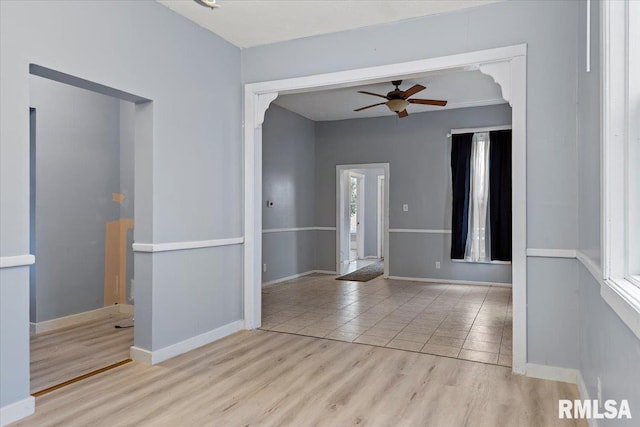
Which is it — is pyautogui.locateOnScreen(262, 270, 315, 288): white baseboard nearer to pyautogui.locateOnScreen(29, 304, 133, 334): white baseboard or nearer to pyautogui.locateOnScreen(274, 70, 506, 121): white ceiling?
pyautogui.locateOnScreen(29, 304, 133, 334): white baseboard

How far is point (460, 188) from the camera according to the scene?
21.0 feet

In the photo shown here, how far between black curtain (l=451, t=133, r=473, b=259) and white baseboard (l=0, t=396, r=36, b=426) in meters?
5.54

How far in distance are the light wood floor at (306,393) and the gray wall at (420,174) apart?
3604 mm

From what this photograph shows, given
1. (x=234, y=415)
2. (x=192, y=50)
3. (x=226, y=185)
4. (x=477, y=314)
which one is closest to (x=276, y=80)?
(x=192, y=50)

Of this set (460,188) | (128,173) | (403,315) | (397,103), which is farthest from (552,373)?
(128,173)

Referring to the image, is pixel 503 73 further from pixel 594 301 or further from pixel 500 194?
pixel 500 194

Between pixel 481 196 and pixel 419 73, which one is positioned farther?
pixel 481 196

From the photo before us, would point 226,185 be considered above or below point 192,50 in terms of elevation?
below

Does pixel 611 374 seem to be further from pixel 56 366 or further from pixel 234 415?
pixel 56 366

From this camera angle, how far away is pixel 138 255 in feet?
10.2

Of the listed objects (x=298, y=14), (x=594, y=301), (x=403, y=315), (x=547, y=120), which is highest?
(x=298, y=14)

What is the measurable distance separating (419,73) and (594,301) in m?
2.04

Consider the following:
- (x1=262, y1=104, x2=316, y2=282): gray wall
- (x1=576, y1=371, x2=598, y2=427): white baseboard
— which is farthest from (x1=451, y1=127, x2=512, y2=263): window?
(x1=576, y1=371, x2=598, y2=427): white baseboard

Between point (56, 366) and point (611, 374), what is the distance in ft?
10.7
